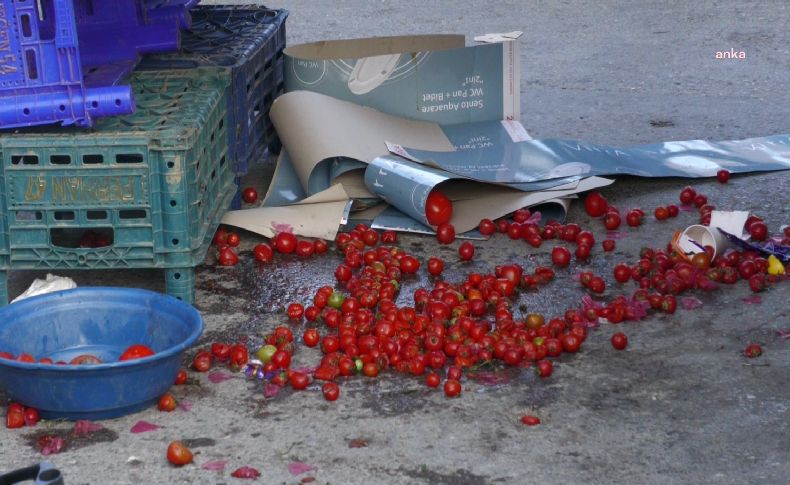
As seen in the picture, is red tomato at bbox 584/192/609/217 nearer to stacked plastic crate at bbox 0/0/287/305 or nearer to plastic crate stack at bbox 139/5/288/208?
plastic crate stack at bbox 139/5/288/208

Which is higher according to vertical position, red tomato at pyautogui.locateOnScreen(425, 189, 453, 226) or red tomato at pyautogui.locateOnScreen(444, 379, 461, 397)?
red tomato at pyautogui.locateOnScreen(425, 189, 453, 226)

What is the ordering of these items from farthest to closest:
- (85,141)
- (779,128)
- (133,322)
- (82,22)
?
(779,128) → (82,22) → (85,141) → (133,322)

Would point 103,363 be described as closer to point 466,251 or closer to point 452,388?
point 452,388

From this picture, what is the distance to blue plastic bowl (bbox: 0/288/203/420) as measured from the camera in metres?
3.07

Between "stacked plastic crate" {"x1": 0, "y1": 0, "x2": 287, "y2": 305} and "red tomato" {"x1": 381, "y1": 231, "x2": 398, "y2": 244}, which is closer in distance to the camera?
"stacked plastic crate" {"x1": 0, "y1": 0, "x2": 287, "y2": 305}

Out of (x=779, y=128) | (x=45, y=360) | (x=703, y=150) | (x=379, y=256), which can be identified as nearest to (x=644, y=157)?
(x=703, y=150)

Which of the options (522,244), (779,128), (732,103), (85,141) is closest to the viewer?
(85,141)

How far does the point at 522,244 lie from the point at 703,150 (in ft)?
5.02

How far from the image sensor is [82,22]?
4.43 metres

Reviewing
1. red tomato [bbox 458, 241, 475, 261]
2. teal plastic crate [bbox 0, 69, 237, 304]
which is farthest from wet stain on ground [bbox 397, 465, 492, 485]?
red tomato [bbox 458, 241, 475, 261]

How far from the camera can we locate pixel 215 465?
298cm

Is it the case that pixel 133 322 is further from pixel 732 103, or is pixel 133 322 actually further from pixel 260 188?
pixel 732 103

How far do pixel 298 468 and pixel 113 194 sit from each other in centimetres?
133

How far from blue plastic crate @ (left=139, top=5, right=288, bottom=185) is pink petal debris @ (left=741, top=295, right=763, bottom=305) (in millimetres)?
2207
